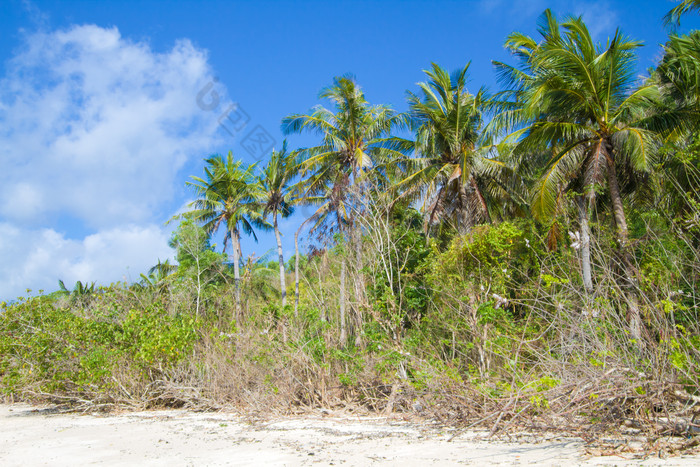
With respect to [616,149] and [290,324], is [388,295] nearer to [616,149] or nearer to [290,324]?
[290,324]

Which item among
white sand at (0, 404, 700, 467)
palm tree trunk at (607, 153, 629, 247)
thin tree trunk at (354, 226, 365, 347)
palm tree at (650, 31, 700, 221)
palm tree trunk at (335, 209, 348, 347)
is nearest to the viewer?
white sand at (0, 404, 700, 467)

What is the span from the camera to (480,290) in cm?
1274

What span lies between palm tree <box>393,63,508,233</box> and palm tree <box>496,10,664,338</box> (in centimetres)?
325

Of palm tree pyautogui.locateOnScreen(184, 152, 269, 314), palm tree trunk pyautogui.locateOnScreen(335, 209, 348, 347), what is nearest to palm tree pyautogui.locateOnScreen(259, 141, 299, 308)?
palm tree pyautogui.locateOnScreen(184, 152, 269, 314)

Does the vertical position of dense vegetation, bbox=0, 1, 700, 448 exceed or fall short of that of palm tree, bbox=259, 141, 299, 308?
it falls short

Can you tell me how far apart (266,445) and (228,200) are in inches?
908

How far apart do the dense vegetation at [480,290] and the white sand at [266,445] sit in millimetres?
456

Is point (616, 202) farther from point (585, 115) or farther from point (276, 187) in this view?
point (276, 187)

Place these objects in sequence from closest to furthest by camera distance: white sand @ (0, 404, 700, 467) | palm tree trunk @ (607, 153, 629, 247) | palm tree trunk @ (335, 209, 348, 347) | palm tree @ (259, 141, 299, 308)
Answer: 1. white sand @ (0, 404, 700, 467)
2. palm tree trunk @ (335, 209, 348, 347)
3. palm tree trunk @ (607, 153, 629, 247)
4. palm tree @ (259, 141, 299, 308)

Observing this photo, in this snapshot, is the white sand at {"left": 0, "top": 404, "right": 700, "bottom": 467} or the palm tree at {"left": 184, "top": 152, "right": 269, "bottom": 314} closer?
the white sand at {"left": 0, "top": 404, "right": 700, "bottom": 467}

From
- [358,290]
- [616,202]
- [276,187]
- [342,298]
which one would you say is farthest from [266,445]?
[276,187]

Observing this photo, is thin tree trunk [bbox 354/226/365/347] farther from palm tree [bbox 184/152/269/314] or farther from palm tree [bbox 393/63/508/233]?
palm tree [bbox 184/152/269/314]

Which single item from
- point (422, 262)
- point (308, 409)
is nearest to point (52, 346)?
point (308, 409)

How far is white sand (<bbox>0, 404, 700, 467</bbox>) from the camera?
511 cm
